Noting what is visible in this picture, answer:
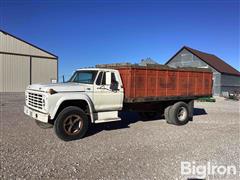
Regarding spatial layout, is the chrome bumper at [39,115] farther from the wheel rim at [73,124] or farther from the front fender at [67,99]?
the wheel rim at [73,124]

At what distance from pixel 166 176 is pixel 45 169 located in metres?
2.51

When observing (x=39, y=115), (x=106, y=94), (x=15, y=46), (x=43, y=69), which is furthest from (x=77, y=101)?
(x=43, y=69)

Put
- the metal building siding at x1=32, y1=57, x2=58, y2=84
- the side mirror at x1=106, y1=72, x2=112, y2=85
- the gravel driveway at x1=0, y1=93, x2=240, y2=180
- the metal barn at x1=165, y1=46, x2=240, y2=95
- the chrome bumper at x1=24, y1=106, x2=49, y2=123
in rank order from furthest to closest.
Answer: the metal barn at x1=165, y1=46, x2=240, y2=95, the metal building siding at x1=32, y1=57, x2=58, y2=84, the side mirror at x1=106, y1=72, x2=112, y2=85, the chrome bumper at x1=24, y1=106, x2=49, y2=123, the gravel driveway at x1=0, y1=93, x2=240, y2=180

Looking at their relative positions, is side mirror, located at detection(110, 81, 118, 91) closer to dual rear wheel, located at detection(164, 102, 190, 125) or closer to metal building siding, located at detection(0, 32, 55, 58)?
dual rear wheel, located at detection(164, 102, 190, 125)

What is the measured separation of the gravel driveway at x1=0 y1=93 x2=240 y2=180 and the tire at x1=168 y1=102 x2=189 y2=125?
36.3 inches

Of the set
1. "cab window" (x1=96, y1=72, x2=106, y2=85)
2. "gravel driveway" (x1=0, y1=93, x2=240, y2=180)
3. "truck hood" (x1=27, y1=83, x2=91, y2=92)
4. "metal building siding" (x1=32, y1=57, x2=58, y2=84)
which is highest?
"metal building siding" (x1=32, y1=57, x2=58, y2=84)

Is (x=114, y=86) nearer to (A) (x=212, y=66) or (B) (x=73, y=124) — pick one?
(B) (x=73, y=124)

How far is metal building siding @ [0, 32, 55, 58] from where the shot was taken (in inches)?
1125

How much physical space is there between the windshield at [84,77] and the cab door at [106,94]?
22cm

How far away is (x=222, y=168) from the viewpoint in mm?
5039

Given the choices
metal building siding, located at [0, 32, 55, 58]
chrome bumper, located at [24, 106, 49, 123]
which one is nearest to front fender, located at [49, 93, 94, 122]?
chrome bumper, located at [24, 106, 49, 123]

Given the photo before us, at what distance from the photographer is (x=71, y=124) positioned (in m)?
7.05

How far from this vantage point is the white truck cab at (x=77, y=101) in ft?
22.3

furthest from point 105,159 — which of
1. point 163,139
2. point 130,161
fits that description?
point 163,139
